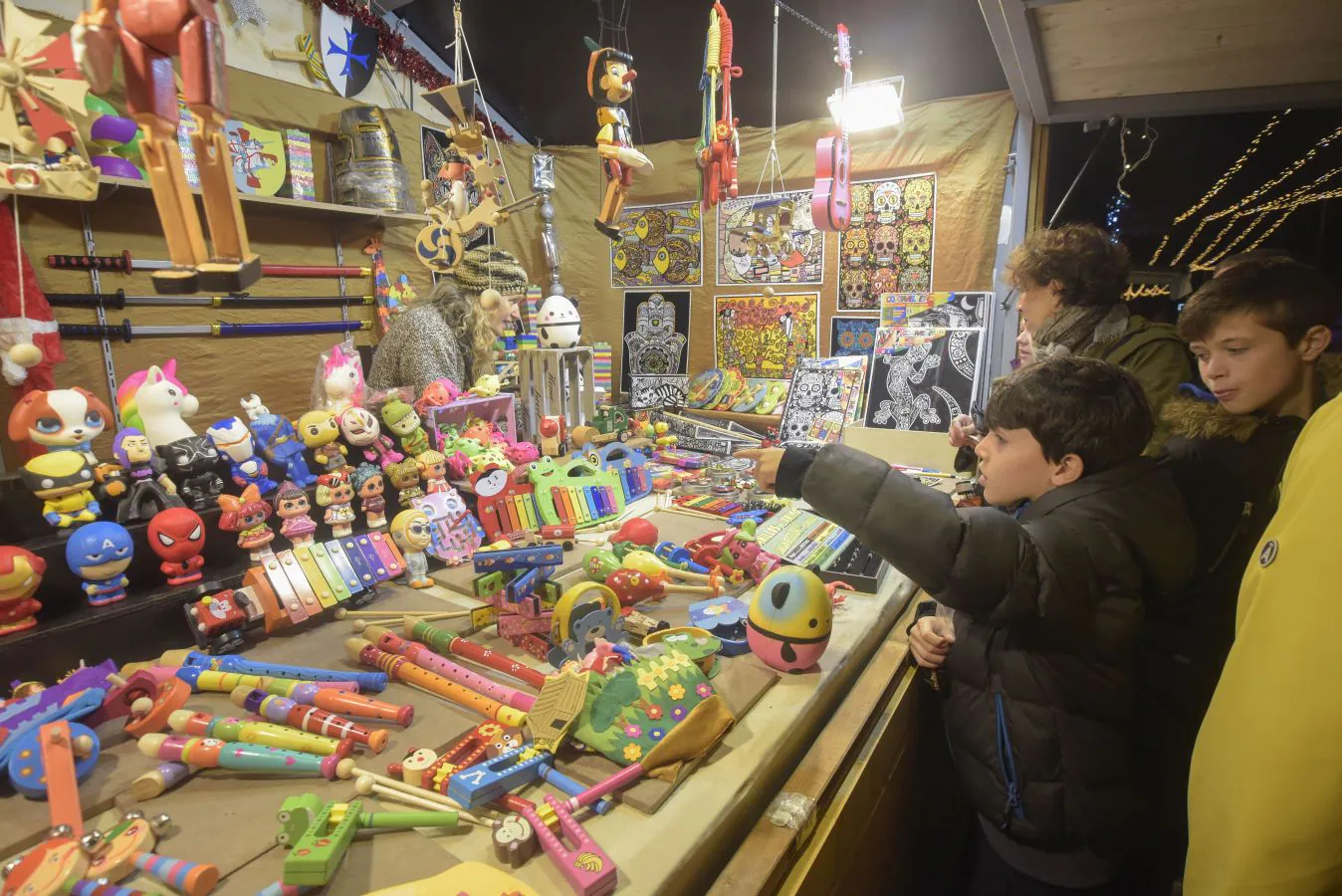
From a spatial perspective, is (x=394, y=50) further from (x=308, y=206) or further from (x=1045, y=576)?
(x=1045, y=576)

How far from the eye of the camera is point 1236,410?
1333 mm

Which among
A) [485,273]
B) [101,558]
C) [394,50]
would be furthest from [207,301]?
[101,558]

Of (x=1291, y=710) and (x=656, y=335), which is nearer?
(x=1291, y=710)

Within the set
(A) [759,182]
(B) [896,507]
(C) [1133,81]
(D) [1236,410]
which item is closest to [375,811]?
(B) [896,507]

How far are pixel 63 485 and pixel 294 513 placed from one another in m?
0.43

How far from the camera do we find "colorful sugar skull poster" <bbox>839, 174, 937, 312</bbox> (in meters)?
3.36

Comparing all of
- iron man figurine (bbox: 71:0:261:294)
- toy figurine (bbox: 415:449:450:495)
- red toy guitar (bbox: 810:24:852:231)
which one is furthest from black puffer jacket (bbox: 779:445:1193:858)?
red toy guitar (bbox: 810:24:852:231)

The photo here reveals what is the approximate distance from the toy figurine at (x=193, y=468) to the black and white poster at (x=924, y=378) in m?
2.56

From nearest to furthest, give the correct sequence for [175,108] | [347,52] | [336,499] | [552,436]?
1. [175,108]
2. [336,499]
3. [552,436]
4. [347,52]

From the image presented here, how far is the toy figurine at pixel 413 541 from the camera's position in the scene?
1739 mm

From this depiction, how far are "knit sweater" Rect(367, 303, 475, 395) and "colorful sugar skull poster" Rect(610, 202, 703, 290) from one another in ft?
5.39

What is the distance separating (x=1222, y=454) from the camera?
1354 millimetres

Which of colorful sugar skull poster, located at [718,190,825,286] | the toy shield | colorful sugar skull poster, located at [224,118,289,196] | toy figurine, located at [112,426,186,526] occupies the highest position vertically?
the toy shield

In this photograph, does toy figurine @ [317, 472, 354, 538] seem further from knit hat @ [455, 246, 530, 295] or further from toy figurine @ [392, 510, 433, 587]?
knit hat @ [455, 246, 530, 295]
